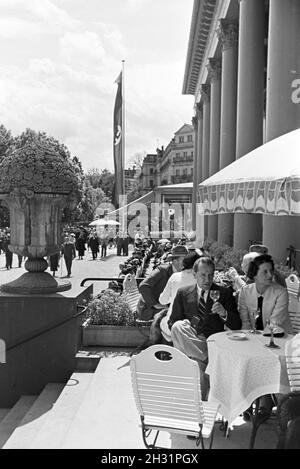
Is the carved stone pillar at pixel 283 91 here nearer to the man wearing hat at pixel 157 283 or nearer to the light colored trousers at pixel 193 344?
the man wearing hat at pixel 157 283

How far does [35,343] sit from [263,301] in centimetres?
356

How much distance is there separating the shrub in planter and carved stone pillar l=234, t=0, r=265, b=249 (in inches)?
413

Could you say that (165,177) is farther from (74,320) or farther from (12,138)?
(74,320)

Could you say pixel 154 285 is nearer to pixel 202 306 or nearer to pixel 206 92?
pixel 202 306

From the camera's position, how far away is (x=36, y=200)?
7.55m

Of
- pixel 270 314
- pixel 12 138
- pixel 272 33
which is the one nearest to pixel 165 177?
pixel 12 138

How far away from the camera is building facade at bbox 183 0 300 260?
1291 centimetres

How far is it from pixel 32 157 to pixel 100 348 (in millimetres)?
3217

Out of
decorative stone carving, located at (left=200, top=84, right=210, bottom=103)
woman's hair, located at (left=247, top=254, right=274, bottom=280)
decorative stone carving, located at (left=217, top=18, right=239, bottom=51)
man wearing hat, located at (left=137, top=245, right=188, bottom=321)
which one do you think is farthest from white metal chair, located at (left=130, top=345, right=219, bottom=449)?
decorative stone carving, located at (left=200, top=84, right=210, bottom=103)

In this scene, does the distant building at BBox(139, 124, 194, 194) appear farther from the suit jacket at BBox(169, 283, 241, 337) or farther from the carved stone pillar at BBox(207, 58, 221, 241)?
the suit jacket at BBox(169, 283, 241, 337)

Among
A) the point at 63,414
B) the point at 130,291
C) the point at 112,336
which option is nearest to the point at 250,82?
the point at 130,291

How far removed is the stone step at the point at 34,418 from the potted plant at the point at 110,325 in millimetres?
1152

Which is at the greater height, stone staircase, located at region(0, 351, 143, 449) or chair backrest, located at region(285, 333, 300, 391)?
chair backrest, located at region(285, 333, 300, 391)

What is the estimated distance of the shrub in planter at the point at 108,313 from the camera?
8289 millimetres
